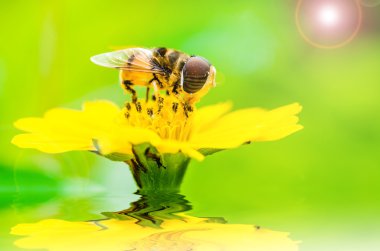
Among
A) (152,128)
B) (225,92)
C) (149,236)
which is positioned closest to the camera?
(149,236)

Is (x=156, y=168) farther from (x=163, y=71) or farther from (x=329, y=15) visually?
(x=329, y=15)

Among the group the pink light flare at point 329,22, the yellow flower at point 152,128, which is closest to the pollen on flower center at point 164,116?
the yellow flower at point 152,128

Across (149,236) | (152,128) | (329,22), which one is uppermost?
(329,22)

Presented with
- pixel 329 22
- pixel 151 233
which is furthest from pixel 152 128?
pixel 329 22

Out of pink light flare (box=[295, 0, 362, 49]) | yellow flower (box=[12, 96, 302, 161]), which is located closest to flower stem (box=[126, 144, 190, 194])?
yellow flower (box=[12, 96, 302, 161])

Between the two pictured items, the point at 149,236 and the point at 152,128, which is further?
the point at 152,128

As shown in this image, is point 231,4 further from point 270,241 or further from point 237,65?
point 270,241

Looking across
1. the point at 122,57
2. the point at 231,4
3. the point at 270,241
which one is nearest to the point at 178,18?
the point at 231,4
